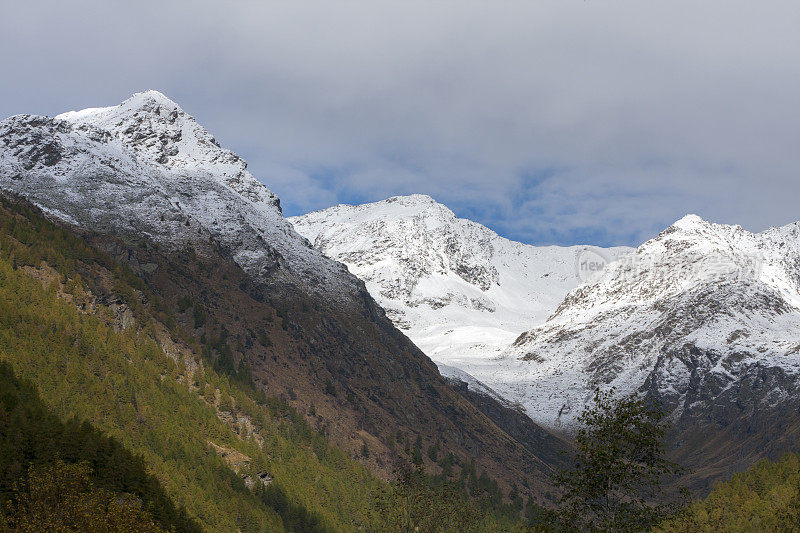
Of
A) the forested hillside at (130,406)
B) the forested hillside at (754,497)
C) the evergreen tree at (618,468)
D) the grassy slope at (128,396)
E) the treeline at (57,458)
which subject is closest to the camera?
the evergreen tree at (618,468)

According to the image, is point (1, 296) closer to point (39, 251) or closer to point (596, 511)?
point (39, 251)

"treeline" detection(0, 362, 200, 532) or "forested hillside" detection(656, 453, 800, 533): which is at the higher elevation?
"forested hillside" detection(656, 453, 800, 533)

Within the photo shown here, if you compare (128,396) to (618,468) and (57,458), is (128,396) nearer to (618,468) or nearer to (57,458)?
(57,458)

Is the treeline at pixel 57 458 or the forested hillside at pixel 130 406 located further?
the forested hillside at pixel 130 406

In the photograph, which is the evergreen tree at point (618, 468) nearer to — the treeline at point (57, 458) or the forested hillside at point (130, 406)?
the treeline at point (57, 458)

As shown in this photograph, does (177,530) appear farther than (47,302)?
No

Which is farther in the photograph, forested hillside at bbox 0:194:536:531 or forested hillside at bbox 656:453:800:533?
forested hillside at bbox 0:194:536:531

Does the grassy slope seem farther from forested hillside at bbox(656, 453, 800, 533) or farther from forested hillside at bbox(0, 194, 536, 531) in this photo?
forested hillside at bbox(656, 453, 800, 533)

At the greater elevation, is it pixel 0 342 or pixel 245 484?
pixel 0 342

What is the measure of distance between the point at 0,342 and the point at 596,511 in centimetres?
15332

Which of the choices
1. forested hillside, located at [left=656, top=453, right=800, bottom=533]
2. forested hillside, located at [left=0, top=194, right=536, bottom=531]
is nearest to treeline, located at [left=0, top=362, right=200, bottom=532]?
forested hillside, located at [left=0, top=194, right=536, bottom=531]

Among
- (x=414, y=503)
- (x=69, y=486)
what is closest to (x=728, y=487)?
(x=414, y=503)

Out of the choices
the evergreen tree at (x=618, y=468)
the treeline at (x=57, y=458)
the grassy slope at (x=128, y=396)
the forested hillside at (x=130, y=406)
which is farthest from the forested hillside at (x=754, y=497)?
the treeline at (x=57, y=458)

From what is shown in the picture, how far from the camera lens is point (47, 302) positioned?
604ft
